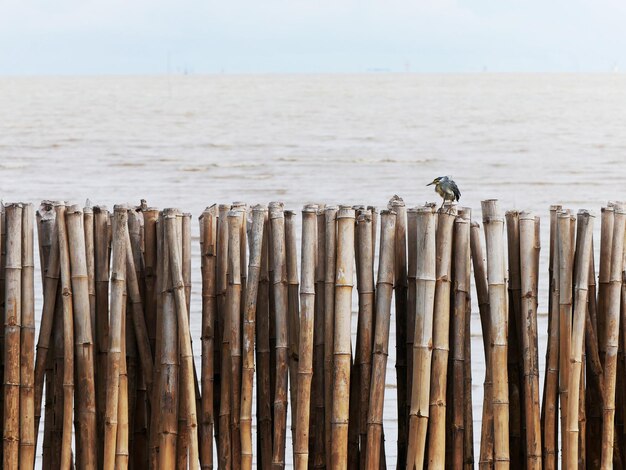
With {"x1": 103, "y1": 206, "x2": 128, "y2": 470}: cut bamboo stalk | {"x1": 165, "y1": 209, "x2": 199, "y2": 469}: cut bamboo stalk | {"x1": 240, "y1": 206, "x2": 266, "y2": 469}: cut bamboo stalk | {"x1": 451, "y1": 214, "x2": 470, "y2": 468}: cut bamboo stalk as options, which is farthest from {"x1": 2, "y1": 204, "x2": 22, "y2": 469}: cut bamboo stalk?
{"x1": 451, "y1": 214, "x2": 470, "y2": 468}: cut bamboo stalk

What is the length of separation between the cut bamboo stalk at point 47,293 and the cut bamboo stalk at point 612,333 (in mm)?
1718

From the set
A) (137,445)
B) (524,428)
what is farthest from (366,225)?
(137,445)

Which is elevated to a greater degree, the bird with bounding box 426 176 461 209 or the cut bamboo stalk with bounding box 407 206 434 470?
the bird with bounding box 426 176 461 209

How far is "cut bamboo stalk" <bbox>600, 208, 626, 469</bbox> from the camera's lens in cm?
316

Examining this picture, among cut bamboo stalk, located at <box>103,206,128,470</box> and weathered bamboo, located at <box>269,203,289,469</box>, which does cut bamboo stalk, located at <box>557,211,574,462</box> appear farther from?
cut bamboo stalk, located at <box>103,206,128,470</box>

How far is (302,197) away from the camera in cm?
1499

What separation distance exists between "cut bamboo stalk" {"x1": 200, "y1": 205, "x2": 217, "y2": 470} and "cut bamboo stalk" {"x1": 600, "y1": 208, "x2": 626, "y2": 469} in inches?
48.6

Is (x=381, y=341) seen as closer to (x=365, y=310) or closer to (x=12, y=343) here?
(x=365, y=310)

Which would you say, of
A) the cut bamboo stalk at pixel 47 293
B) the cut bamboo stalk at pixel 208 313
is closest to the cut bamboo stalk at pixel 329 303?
the cut bamboo stalk at pixel 208 313

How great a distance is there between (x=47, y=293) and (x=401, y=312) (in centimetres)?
113

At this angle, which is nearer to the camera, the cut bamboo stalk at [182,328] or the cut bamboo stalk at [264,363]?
the cut bamboo stalk at [182,328]

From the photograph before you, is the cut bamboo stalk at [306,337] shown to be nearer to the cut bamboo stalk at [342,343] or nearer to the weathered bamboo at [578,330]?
the cut bamboo stalk at [342,343]

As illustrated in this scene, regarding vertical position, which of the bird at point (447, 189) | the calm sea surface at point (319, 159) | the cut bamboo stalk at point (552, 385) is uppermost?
the calm sea surface at point (319, 159)

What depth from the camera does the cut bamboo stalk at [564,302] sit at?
123 inches
